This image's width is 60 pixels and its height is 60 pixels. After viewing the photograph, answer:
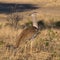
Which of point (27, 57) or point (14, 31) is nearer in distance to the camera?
point (27, 57)

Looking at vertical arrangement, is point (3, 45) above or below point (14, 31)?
below

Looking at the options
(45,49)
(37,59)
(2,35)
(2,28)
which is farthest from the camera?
(2,28)

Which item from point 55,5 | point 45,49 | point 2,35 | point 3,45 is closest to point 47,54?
point 45,49

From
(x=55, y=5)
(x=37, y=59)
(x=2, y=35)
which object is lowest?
(x=37, y=59)

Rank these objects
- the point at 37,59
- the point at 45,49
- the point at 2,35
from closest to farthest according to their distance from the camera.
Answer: the point at 37,59 → the point at 45,49 → the point at 2,35

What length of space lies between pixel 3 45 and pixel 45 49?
1.05m

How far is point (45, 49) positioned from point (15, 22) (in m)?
3.66

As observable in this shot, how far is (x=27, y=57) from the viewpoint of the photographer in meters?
7.48

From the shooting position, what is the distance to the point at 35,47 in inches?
325

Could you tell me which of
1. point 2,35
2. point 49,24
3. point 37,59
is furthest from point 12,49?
point 49,24

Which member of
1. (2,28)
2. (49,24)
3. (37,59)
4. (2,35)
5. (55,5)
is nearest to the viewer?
(37,59)

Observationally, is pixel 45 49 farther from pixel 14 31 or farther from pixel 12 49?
pixel 14 31

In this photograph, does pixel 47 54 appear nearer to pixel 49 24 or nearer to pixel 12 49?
pixel 12 49

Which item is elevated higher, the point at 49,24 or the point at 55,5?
the point at 55,5
